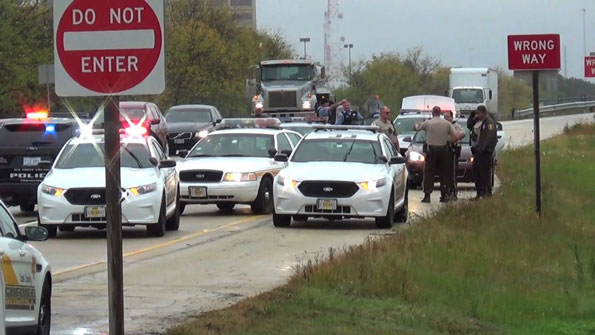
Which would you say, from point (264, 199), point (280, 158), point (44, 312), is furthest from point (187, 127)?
point (44, 312)

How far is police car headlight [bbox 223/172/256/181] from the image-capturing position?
73.5 feet

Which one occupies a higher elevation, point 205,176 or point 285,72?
point 285,72

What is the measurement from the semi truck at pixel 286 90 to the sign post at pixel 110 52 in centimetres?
3902

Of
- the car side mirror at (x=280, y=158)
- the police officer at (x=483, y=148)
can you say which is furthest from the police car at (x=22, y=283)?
the police officer at (x=483, y=148)

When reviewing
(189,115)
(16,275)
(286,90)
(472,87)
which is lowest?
(16,275)

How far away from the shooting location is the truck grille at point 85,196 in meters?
18.3

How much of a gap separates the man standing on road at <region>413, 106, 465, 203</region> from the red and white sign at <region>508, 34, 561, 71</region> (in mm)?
5809

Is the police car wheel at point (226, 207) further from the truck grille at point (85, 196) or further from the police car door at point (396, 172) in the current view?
the truck grille at point (85, 196)

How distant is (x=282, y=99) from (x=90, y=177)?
93.7 ft

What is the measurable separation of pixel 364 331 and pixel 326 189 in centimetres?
943

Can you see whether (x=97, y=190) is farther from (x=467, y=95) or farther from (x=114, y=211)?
(x=467, y=95)

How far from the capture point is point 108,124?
24.1 feet

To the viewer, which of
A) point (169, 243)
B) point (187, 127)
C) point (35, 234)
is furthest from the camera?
point (187, 127)

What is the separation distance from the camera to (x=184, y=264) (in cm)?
1556
